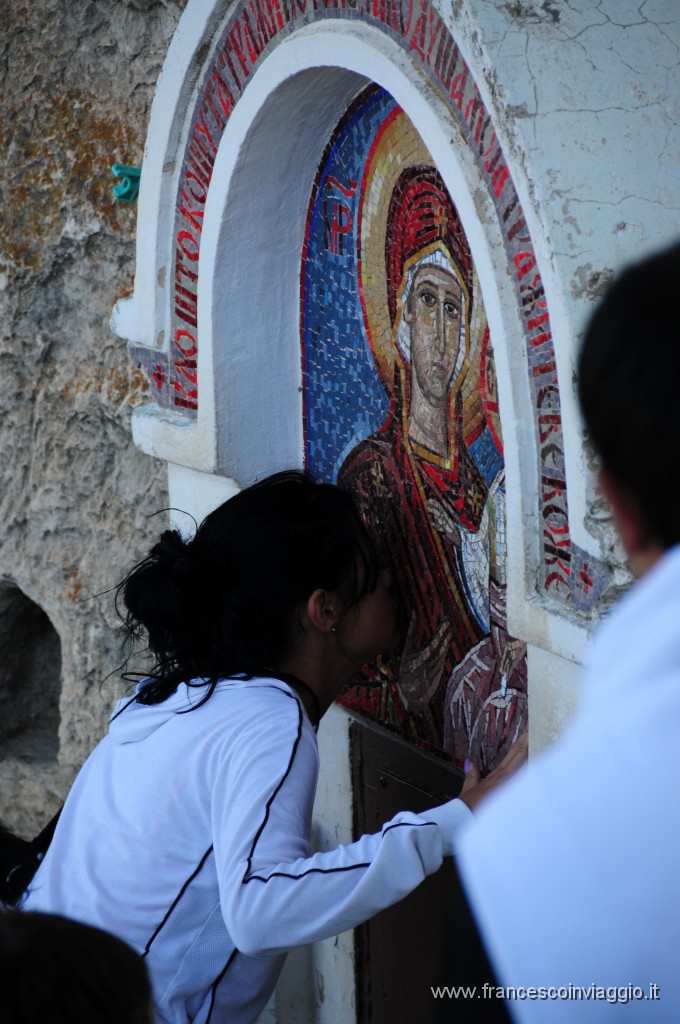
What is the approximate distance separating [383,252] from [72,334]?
1.27 m

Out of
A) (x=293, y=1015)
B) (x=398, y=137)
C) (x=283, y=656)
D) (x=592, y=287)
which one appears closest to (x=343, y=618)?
(x=283, y=656)

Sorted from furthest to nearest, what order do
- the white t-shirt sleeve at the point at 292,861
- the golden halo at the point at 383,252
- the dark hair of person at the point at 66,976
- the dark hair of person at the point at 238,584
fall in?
the golden halo at the point at 383,252
the dark hair of person at the point at 238,584
the white t-shirt sleeve at the point at 292,861
the dark hair of person at the point at 66,976

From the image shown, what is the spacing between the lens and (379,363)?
246cm

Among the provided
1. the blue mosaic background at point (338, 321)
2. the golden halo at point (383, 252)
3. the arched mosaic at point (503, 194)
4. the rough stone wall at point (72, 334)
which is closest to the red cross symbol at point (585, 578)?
the arched mosaic at point (503, 194)

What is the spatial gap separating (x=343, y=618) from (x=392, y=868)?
63cm

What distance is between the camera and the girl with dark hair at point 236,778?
1.55 meters

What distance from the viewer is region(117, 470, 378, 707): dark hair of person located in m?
1.95

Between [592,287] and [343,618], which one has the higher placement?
[592,287]

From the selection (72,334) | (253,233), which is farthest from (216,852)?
(72,334)

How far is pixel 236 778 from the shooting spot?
1628mm

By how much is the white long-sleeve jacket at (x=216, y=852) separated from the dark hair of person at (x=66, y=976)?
510 millimetres

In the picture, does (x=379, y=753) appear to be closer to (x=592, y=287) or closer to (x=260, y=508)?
(x=260, y=508)

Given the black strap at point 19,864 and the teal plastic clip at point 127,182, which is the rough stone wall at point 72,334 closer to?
the teal plastic clip at point 127,182

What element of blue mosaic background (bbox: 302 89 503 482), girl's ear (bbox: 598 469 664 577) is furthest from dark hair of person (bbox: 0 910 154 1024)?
blue mosaic background (bbox: 302 89 503 482)
